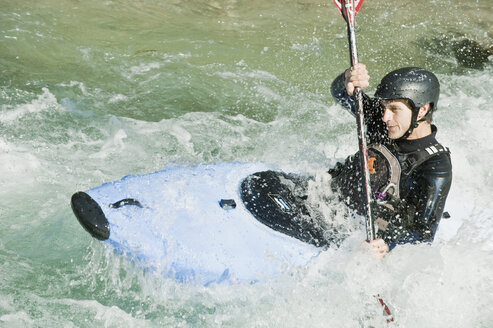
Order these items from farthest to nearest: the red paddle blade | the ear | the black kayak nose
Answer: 1. the red paddle blade
2. the ear
3. the black kayak nose

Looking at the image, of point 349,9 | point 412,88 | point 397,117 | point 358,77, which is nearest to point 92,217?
point 358,77

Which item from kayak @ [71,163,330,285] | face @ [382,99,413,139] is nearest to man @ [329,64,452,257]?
face @ [382,99,413,139]

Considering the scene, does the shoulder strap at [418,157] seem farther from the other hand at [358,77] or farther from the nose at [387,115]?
the other hand at [358,77]

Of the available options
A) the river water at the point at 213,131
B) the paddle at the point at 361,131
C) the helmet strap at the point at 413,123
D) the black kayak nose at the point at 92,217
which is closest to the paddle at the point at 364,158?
the paddle at the point at 361,131

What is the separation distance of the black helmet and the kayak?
2.80 feet

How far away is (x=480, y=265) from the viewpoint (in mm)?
3674

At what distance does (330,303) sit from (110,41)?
A: 433 centimetres

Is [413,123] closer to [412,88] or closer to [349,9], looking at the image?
[412,88]

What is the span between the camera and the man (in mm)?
3139

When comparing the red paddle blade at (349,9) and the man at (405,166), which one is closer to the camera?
the man at (405,166)

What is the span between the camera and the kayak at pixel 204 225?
124 inches

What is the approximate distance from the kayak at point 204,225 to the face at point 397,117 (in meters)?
0.71

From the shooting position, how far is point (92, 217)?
3.11 meters

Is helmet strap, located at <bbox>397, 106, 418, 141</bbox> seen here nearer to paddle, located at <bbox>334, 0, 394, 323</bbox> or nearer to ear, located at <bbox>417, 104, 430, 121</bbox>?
ear, located at <bbox>417, 104, 430, 121</bbox>
